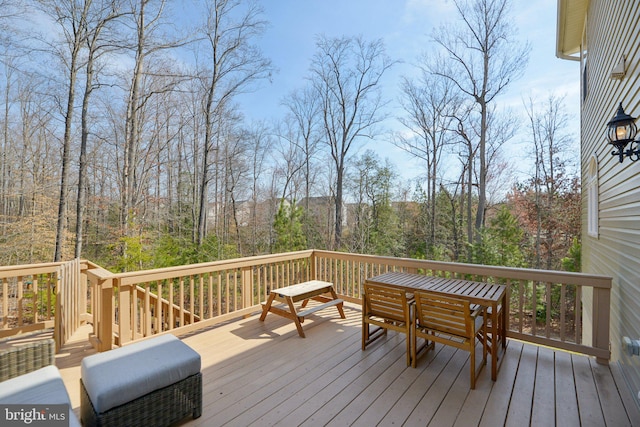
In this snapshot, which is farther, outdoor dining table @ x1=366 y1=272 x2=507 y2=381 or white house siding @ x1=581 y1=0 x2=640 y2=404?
outdoor dining table @ x1=366 y1=272 x2=507 y2=381

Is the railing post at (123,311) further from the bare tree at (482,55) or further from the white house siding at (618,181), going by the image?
the bare tree at (482,55)

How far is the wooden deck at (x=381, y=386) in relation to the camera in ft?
7.16

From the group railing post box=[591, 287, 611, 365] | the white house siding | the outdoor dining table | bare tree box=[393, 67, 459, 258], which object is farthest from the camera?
bare tree box=[393, 67, 459, 258]

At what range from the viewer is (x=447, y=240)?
1198 centimetres

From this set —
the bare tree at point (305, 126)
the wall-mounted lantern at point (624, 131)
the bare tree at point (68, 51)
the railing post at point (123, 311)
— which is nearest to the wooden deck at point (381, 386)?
the railing post at point (123, 311)

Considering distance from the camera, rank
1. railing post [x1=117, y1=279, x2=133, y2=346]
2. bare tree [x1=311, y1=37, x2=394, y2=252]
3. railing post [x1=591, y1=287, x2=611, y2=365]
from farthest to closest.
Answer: bare tree [x1=311, y1=37, x2=394, y2=252], railing post [x1=117, y1=279, x2=133, y2=346], railing post [x1=591, y1=287, x2=611, y2=365]

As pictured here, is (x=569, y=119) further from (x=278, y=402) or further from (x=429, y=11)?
(x=278, y=402)

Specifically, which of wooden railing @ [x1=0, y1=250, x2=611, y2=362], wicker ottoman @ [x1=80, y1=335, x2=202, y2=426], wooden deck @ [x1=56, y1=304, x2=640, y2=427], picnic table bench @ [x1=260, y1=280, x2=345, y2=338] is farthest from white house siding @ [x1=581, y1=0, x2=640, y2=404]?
wicker ottoman @ [x1=80, y1=335, x2=202, y2=426]

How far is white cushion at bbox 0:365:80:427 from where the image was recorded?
64.9 inches

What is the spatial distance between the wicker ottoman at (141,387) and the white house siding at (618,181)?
11.8 feet

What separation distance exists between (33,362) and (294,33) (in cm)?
1061

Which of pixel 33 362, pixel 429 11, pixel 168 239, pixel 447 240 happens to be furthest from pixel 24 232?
pixel 447 240

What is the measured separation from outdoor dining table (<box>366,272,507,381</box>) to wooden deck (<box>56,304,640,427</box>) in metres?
0.25

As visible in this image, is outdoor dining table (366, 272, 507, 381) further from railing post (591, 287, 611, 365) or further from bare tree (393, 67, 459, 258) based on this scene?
bare tree (393, 67, 459, 258)
